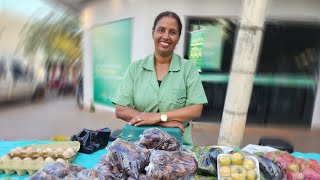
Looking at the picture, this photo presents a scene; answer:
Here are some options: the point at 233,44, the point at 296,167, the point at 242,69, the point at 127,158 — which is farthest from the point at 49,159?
the point at 233,44

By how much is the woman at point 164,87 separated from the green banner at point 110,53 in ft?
8.47

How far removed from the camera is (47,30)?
4.09 m

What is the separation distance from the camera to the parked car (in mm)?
4336

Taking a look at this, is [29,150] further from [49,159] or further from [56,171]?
[56,171]

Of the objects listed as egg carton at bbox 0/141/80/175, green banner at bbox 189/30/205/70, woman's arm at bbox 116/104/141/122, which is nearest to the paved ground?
green banner at bbox 189/30/205/70

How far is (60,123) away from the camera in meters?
5.35

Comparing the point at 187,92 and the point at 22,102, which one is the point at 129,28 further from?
the point at 187,92

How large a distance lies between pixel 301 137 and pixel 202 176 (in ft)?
16.1

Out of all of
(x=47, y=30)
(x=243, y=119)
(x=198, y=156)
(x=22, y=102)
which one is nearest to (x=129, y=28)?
(x=47, y=30)

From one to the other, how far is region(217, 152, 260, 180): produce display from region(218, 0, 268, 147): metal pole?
5.57 ft

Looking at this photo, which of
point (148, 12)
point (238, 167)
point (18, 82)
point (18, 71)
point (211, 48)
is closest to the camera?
point (238, 167)

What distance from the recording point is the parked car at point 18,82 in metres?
4.34

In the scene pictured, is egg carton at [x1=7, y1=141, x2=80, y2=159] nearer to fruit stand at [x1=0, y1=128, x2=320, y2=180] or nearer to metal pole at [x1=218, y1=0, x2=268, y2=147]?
fruit stand at [x1=0, y1=128, x2=320, y2=180]

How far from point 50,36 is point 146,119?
287 centimetres
